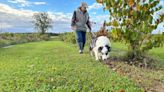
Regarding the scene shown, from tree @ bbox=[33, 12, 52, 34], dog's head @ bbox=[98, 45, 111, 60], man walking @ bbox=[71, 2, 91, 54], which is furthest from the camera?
tree @ bbox=[33, 12, 52, 34]

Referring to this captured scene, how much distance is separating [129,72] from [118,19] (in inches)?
162

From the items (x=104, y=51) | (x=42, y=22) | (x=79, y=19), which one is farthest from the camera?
(x=42, y=22)

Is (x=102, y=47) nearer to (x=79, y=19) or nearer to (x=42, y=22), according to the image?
(x=79, y=19)

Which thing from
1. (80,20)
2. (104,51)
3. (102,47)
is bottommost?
(104,51)

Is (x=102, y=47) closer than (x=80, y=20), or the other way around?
(x=102, y=47)

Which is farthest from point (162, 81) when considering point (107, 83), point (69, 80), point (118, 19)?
point (118, 19)

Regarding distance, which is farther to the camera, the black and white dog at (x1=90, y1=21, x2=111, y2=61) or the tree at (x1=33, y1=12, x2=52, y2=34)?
the tree at (x1=33, y1=12, x2=52, y2=34)

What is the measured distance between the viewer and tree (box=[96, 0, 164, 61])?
1608 centimetres

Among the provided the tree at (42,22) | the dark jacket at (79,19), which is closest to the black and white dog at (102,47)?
the dark jacket at (79,19)

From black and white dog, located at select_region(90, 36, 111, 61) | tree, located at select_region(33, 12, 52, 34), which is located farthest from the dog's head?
tree, located at select_region(33, 12, 52, 34)

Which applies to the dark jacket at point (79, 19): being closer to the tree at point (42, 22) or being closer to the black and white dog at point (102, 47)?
Answer: the black and white dog at point (102, 47)

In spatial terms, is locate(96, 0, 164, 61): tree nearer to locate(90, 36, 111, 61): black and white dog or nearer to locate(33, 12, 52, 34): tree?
locate(90, 36, 111, 61): black and white dog

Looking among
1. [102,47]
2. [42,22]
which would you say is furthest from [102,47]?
[42,22]

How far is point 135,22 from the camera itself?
1623 cm
